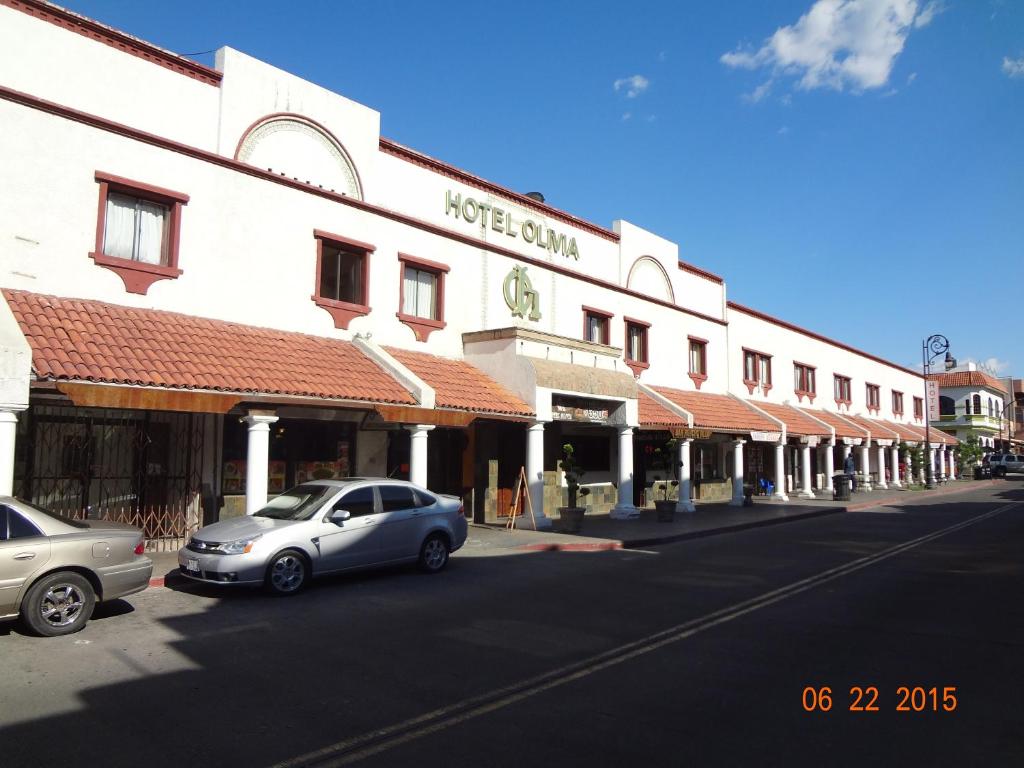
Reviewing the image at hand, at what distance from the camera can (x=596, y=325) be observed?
23.7 meters

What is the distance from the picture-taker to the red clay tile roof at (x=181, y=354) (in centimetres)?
1107

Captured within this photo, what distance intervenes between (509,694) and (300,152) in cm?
1328

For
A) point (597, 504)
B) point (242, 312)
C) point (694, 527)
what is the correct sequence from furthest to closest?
point (597, 504), point (694, 527), point (242, 312)

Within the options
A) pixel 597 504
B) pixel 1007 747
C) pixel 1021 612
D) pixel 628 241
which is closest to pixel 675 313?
pixel 628 241

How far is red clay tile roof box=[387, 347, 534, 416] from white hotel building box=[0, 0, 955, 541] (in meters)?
0.09

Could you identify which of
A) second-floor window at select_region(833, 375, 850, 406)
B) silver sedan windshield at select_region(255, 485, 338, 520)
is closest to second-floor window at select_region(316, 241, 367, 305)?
silver sedan windshield at select_region(255, 485, 338, 520)

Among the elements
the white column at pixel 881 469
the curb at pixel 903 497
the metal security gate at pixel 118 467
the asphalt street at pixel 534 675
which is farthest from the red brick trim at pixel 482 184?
the white column at pixel 881 469

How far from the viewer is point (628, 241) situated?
985 inches

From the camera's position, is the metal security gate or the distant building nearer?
the metal security gate

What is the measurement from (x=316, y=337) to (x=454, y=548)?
233 inches

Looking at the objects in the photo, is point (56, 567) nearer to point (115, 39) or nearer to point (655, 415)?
point (115, 39)

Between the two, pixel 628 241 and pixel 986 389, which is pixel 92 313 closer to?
pixel 628 241
